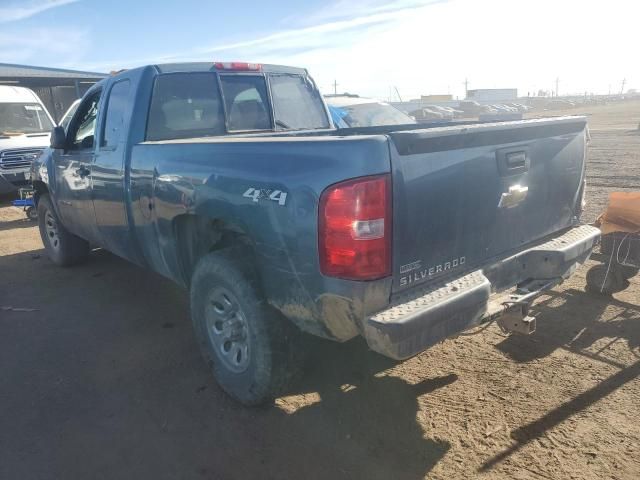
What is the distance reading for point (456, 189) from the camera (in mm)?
2500

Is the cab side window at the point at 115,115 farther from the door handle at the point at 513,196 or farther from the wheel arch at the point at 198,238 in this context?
the door handle at the point at 513,196

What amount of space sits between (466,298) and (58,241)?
531 centimetres

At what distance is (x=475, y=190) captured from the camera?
258cm

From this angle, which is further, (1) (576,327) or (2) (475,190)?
(1) (576,327)

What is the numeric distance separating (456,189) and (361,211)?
1.92 ft

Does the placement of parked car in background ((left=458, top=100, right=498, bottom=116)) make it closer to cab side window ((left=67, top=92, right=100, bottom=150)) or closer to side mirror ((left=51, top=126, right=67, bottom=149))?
cab side window ((left=67, top=92, right=100, bottom=150))

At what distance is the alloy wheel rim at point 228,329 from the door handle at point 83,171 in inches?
80.9

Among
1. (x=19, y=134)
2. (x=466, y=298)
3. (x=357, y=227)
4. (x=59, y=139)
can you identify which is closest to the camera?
(x=357, y=227)

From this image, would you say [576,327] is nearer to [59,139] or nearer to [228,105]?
[228,105]

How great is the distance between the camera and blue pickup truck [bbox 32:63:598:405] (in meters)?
2.27

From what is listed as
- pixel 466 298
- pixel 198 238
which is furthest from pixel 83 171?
pixel 466 298

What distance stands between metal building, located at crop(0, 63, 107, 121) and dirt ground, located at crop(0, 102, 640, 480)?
20775mm

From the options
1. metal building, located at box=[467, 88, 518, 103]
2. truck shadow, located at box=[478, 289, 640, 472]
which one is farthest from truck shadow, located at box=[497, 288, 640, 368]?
metal building, located at box=[467, 88, 518, 103]

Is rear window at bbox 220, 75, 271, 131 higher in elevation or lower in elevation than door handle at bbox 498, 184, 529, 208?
higher
